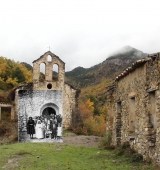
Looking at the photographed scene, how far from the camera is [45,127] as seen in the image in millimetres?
16781

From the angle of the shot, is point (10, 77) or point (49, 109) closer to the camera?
point (49, 109)

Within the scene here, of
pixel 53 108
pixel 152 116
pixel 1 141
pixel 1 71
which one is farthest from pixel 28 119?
pixel 1 71

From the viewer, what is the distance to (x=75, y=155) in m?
12.7

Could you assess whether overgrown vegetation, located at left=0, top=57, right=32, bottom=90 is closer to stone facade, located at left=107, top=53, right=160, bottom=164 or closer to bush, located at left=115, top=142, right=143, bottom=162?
stone facade, located at left=107, top=53, right=160, bottom=164

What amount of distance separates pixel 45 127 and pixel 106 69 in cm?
4653

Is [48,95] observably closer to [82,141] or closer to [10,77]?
[82,141]

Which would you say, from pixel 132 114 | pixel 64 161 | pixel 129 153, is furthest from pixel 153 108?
pixel 64 161

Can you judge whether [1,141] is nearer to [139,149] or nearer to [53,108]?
[53,108]

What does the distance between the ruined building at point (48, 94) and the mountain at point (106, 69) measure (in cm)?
2273

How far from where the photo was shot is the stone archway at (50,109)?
55.9ft

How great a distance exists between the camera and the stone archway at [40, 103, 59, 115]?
17052mm

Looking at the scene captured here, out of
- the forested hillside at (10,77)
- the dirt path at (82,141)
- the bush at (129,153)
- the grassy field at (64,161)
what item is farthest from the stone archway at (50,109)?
the forested hillside at (10,77)

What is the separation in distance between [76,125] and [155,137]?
51.6 ft

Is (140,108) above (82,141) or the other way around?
above
